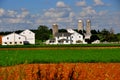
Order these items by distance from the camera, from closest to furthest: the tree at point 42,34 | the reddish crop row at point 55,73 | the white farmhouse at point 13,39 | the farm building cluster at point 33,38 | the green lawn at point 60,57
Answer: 1. the reddish crop row at point 55,73
2. the green lawn at point 60,57
3. the white farmhouse at point 13,39
4. the farm building cluster at point 33,38
5. the tree at point 42,34

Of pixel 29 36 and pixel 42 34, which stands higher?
pixel 42 34

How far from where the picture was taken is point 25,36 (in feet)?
373

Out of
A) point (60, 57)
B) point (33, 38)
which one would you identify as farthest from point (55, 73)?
point (33, 38)

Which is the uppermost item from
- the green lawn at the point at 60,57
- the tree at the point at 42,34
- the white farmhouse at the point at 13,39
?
the tree at the point at 42,34

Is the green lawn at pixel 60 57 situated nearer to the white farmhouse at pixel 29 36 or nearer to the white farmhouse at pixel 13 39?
the white farmhouse at pixel 13 39

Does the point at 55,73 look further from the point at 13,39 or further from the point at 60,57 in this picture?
the point at 13,39

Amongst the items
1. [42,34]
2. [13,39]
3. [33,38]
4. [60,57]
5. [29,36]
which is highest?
[42,34]

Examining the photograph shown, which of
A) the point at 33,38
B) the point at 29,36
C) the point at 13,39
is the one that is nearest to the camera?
the point at 13,39

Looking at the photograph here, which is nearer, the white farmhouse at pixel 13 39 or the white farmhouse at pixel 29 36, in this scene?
the white farmhouse at pixel 13 39

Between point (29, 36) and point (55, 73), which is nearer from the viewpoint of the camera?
point (55, 73)

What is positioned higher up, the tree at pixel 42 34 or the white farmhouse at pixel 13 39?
the tree at pixel 42 34

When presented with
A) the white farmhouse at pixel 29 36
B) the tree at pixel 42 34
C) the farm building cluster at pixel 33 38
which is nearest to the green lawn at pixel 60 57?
Result: the farm building cluster at pixel 33 38

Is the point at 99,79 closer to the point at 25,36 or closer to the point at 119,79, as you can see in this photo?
the point at 119,79

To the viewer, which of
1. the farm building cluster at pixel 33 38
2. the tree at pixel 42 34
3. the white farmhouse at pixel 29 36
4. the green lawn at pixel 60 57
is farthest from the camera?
the tree at pixel 42 34
